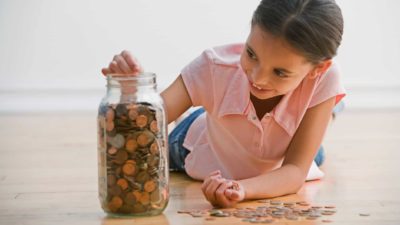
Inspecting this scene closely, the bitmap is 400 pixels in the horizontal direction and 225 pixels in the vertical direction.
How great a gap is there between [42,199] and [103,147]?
39 cm

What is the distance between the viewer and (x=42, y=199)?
204 centimetres

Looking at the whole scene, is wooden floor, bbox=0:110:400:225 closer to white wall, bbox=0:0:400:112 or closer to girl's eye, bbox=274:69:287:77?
girl's eye, bbox=274:69:287:77

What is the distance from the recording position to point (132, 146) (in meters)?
1.69

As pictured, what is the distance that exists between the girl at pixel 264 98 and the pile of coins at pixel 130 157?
14 centimetres

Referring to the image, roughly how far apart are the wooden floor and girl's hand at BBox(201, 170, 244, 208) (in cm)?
7

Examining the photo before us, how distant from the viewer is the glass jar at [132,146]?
170cm

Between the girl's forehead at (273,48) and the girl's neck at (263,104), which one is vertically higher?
the girl's forehead at (273,48)

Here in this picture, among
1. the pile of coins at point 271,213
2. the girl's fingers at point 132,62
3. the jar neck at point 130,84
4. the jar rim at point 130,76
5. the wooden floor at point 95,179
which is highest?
the girl's fingers at point 132,62

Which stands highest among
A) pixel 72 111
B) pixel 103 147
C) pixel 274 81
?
pixel 274 81

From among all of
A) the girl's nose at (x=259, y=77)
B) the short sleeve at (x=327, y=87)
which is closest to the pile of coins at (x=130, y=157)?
the girl's nose at (x=259, y=77)


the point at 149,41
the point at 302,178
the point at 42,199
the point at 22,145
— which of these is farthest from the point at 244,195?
the point at 149,41

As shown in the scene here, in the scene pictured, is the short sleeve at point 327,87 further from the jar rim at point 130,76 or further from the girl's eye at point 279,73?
the jar rim at point 130,76

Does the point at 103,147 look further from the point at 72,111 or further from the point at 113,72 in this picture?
the point at 72,111

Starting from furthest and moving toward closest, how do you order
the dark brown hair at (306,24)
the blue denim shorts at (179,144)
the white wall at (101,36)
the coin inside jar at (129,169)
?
the white wall at (101,36) < the blue denim shorts at (179,144) < the dark brown hair at (306,24) < the coin inside jar at (129,169)
